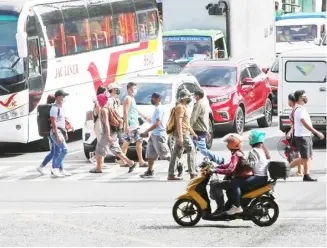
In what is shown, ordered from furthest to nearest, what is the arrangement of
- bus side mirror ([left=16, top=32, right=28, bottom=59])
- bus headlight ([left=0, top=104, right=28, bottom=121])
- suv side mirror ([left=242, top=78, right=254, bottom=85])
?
suv side mirror ([left=242, top=78, right=254, bottom=85]), bus headlight ([left=0, top=104, right=28, bottom=121]), bus side mirror ([left=16, top=32, right=28, bottom=59])

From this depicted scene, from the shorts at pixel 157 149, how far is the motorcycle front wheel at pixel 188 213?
5.17 meters

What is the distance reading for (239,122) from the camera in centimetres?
2716

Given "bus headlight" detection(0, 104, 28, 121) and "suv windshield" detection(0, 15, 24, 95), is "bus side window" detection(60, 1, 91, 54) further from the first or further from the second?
"bus headlight" detection(0, 104, 28, 121)

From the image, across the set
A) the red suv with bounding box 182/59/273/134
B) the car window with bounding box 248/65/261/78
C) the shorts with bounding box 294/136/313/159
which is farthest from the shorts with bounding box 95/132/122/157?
the car window with bounding box 248/65/261/78

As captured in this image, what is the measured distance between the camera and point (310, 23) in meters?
41.0

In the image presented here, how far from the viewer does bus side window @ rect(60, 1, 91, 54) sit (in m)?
27.2

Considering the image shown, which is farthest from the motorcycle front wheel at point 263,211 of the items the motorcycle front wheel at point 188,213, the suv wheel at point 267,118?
the suv wheel at point 267,118

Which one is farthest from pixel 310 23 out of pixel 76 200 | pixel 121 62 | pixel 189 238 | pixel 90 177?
pixel 189 238

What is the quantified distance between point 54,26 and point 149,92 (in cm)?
381

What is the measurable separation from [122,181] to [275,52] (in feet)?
65.1

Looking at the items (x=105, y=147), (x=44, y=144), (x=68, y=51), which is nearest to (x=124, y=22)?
(x=68, y=51)

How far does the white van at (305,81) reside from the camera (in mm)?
24672

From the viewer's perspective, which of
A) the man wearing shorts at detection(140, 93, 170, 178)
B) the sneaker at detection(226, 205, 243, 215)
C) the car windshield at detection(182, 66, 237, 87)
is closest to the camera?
the sneaker at detection(226, 205, 243, 215)

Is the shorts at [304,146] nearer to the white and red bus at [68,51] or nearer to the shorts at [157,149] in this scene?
the shorts at [157,149]
